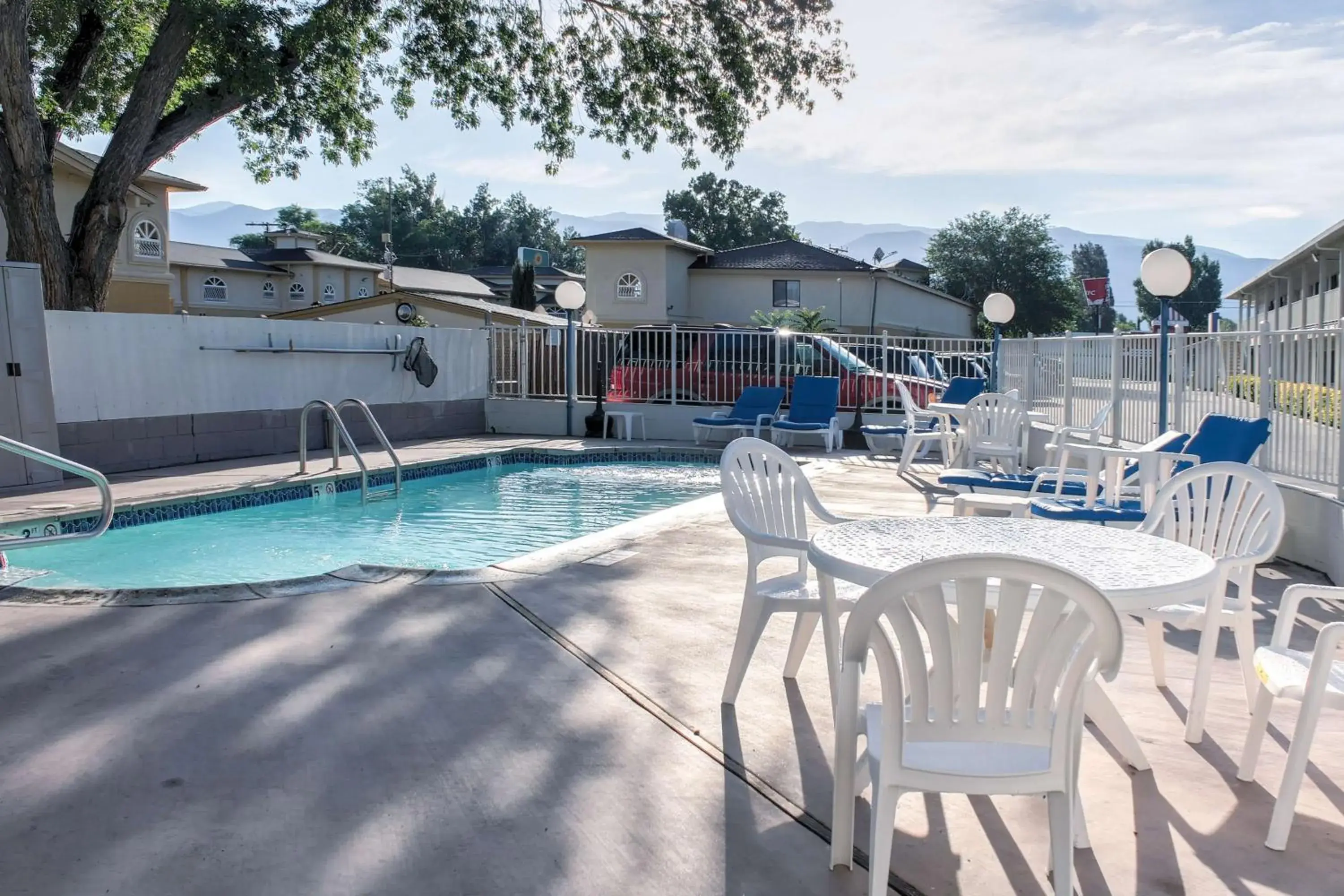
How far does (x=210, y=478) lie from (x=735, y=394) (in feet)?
24.0

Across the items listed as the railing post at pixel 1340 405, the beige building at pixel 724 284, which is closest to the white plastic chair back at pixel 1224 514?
the railing post at pixel 1340 405

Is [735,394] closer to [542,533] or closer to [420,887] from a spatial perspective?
[542,533]

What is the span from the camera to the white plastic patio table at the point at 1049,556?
8.84ft

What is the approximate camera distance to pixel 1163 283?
8266 mm

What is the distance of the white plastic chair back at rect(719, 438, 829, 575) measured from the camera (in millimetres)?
3613

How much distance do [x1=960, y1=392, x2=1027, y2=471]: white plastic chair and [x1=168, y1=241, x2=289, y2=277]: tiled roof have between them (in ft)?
99.1

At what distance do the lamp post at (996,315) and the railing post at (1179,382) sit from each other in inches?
160

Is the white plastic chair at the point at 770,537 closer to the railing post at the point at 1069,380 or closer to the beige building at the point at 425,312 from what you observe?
the railing post at the point at 1069,380

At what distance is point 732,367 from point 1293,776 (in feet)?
40.9

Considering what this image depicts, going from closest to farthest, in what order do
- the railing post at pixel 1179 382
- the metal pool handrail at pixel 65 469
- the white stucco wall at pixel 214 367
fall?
the metal pool handrail at pixel 65 469
the railing post at pixel 1179 382
the white stucco wall at pixel 214 367

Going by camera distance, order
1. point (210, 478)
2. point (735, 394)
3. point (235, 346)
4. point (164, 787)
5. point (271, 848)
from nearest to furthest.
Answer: point (271, 848)
point (164, 787)
point (210, 478)
point (235, 346)
point (735, 394)

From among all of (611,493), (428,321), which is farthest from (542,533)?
(428,321)

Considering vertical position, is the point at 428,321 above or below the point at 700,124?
below

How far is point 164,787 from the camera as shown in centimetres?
288
